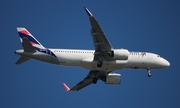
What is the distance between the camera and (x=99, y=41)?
4600cm

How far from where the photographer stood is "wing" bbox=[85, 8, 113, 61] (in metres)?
43.1

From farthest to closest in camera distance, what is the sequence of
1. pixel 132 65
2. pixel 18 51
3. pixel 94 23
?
pixel 132 65 → pixel 18 51 → pixel 94 23

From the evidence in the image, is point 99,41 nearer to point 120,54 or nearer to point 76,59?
point 120,54

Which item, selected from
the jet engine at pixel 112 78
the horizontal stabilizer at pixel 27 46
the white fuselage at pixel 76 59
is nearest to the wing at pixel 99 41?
the white fuselage at pixel 76 59

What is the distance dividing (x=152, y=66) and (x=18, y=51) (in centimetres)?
1950

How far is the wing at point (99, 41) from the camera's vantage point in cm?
4314

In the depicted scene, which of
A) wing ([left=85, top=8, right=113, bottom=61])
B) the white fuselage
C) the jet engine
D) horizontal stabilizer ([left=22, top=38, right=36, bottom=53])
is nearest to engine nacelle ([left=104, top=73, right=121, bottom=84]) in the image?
the jet engine

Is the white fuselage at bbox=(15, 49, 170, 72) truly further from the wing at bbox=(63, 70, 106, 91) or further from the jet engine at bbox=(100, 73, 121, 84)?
the wing at bbox=(63, 70, 106, 91)

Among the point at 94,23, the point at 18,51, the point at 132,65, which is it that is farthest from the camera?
the point at 132,65

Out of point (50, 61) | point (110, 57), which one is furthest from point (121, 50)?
point (50, 61)

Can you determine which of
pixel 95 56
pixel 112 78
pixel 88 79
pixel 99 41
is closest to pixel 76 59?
pixel 95 56

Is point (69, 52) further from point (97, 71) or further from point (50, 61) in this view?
point (97, 71)

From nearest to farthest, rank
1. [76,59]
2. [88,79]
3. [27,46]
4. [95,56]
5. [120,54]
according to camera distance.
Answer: [27,46] < [120,54] < [95,56] < [76,59] < [88,79]

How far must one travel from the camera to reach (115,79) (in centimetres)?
5450
